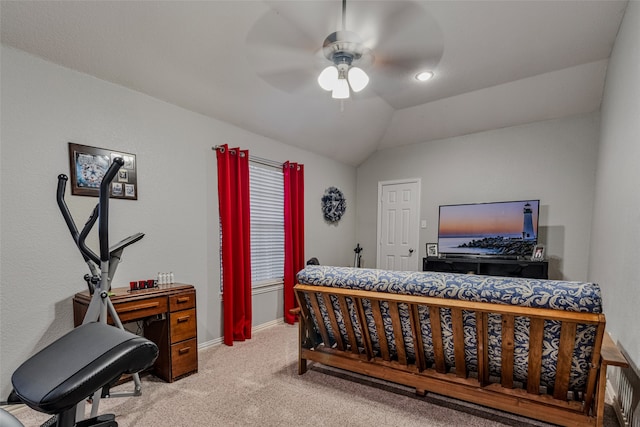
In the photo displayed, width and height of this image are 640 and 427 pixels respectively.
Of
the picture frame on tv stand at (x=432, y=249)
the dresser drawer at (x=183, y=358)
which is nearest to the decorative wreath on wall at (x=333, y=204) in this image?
the picture frame on tv stand at (x=432, y=249)

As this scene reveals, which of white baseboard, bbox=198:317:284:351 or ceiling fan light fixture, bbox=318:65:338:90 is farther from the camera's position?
white baseboard, bbox=198:317:284:351

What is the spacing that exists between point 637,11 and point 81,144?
4031 millimetres

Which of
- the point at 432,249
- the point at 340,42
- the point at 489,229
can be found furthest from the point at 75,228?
the point at 489,229

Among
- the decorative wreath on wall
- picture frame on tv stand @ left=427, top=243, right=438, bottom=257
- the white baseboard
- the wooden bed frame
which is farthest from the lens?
the decorative wreath on wall

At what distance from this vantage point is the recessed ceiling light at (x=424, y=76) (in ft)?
10.6

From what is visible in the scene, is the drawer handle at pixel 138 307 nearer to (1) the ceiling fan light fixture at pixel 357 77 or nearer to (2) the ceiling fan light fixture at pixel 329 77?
(2) the ceiling fan light fixture at pixel 329 77

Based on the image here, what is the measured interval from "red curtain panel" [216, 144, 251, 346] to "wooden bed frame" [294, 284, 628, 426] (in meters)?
1.13

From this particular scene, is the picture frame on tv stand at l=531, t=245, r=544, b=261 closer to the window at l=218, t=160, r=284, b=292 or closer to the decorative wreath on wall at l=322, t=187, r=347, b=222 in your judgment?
the decorative wreath on wall at l=322, t=187, r=347, b=222

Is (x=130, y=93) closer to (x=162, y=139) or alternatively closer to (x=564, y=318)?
(x=162, y=139)

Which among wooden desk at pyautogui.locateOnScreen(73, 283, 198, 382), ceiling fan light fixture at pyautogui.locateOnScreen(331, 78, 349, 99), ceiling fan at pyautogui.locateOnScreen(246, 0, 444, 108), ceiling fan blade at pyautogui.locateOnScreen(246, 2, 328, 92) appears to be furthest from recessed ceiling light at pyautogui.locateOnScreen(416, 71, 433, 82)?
wooden desk at pyautogui.locateOnScreen(73, 283, 198, 382)

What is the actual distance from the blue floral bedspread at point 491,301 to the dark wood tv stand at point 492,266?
2.34m

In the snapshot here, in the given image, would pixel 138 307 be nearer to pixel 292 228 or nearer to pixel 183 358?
pixel 183 358

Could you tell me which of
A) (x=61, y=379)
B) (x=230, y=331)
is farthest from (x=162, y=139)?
(x=61, y=379)

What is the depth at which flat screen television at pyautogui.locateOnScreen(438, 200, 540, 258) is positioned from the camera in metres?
3.89
